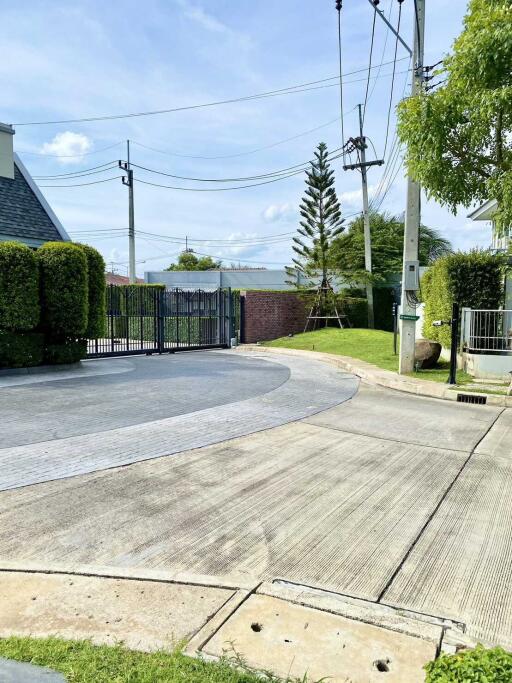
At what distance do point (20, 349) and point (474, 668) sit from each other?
10473mm

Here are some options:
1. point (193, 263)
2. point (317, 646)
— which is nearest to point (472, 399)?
point (317, 646)

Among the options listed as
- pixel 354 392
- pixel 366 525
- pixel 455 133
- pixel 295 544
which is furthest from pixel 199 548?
pixel 455 133

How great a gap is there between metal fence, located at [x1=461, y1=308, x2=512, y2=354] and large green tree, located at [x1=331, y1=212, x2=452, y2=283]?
12.0m

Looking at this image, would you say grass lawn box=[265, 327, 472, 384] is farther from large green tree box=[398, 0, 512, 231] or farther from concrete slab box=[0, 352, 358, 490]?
large green tree box=[398, 0, 512, 231]

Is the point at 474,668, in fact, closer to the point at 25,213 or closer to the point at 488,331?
the point at 488,331

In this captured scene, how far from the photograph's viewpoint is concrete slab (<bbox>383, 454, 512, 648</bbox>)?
8.00 ft

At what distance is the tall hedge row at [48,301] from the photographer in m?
10.1

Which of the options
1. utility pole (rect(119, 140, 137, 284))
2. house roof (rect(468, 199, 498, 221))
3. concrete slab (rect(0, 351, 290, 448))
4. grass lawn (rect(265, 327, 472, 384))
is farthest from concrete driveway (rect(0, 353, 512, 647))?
utility pole (rect(119, 140, 137, 284))

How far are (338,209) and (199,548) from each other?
24094mm

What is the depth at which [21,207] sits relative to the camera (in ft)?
45.1

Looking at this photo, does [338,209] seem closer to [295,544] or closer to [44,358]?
[44,358]

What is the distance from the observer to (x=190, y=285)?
34500 mm

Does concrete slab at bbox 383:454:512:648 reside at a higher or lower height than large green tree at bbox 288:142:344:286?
lower

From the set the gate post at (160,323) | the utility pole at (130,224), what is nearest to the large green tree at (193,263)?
the utility pole at (130,224)
